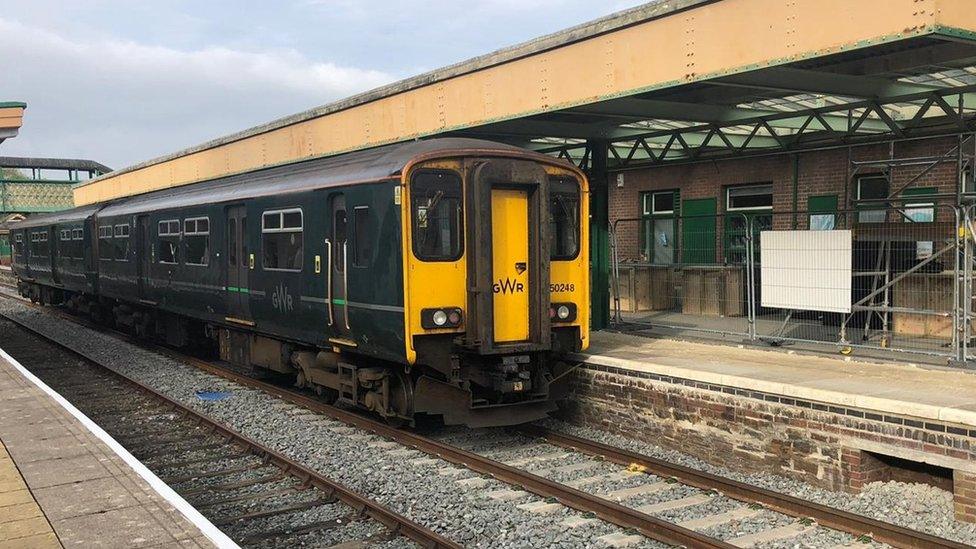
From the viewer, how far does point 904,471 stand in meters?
6.60

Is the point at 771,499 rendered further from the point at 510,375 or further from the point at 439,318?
the point at 439,318

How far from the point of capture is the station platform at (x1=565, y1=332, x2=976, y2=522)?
20.3 ft

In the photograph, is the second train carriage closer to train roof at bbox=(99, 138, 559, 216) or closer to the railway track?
train roof at bbox=(99, 138, 559, 216)

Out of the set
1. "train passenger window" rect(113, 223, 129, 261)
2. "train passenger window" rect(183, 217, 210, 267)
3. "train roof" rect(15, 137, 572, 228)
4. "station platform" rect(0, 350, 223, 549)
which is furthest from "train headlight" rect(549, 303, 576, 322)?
"train passenger window" rect(113, 223, 129, 261)

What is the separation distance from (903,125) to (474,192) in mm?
7611

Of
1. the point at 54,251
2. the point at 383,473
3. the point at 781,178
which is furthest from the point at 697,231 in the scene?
the point at 54,251

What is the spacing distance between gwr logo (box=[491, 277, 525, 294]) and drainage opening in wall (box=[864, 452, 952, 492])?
3458mm

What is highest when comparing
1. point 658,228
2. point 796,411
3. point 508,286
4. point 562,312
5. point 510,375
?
point 658,228

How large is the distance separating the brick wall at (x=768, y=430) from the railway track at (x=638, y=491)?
Answer: 75cm

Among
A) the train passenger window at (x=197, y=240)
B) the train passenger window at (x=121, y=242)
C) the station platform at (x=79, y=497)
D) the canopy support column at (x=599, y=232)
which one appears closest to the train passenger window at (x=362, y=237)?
the station platform at (x=79, y=497)

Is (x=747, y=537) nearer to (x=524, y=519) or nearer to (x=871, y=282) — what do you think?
(x=524, y=519)

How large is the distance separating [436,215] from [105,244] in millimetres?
12522

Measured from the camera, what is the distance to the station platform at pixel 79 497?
482 centimetres

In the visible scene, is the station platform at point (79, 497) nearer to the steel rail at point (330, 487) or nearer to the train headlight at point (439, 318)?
the steel rail at point (330, 487)
